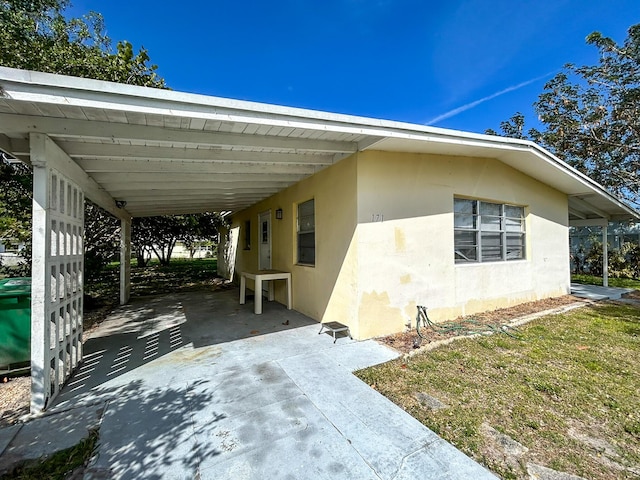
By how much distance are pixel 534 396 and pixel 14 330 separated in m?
5.82

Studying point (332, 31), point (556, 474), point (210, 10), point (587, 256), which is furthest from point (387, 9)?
point (587, 256)

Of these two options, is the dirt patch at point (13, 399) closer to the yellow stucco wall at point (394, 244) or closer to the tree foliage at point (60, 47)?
the yellow stucco wall at point (394, 244)

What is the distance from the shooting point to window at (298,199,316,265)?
19.6 ft

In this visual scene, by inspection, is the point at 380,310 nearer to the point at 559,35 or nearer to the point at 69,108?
the point at 69,108

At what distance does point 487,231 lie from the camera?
639 centimetres

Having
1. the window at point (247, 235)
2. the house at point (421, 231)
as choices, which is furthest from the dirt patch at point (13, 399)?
the window at point (247, 235)

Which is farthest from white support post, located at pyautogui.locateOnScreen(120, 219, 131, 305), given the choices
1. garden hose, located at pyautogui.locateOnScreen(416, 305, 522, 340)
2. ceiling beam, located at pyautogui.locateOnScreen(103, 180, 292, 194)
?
garden hose, located at pyautogui.locateOnScreen(416, 305, 522, 340)

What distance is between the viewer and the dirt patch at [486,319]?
4.41 m

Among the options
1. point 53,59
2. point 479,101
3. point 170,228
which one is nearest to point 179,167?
point 53,59

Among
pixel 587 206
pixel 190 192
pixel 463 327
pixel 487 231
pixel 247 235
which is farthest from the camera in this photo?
pixel 247 235

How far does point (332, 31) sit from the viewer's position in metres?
7.66

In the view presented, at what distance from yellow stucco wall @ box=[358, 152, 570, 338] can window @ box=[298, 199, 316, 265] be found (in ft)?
5.21

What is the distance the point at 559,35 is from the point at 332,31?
735 centimetres

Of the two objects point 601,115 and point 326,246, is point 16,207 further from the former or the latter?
point 601,115
